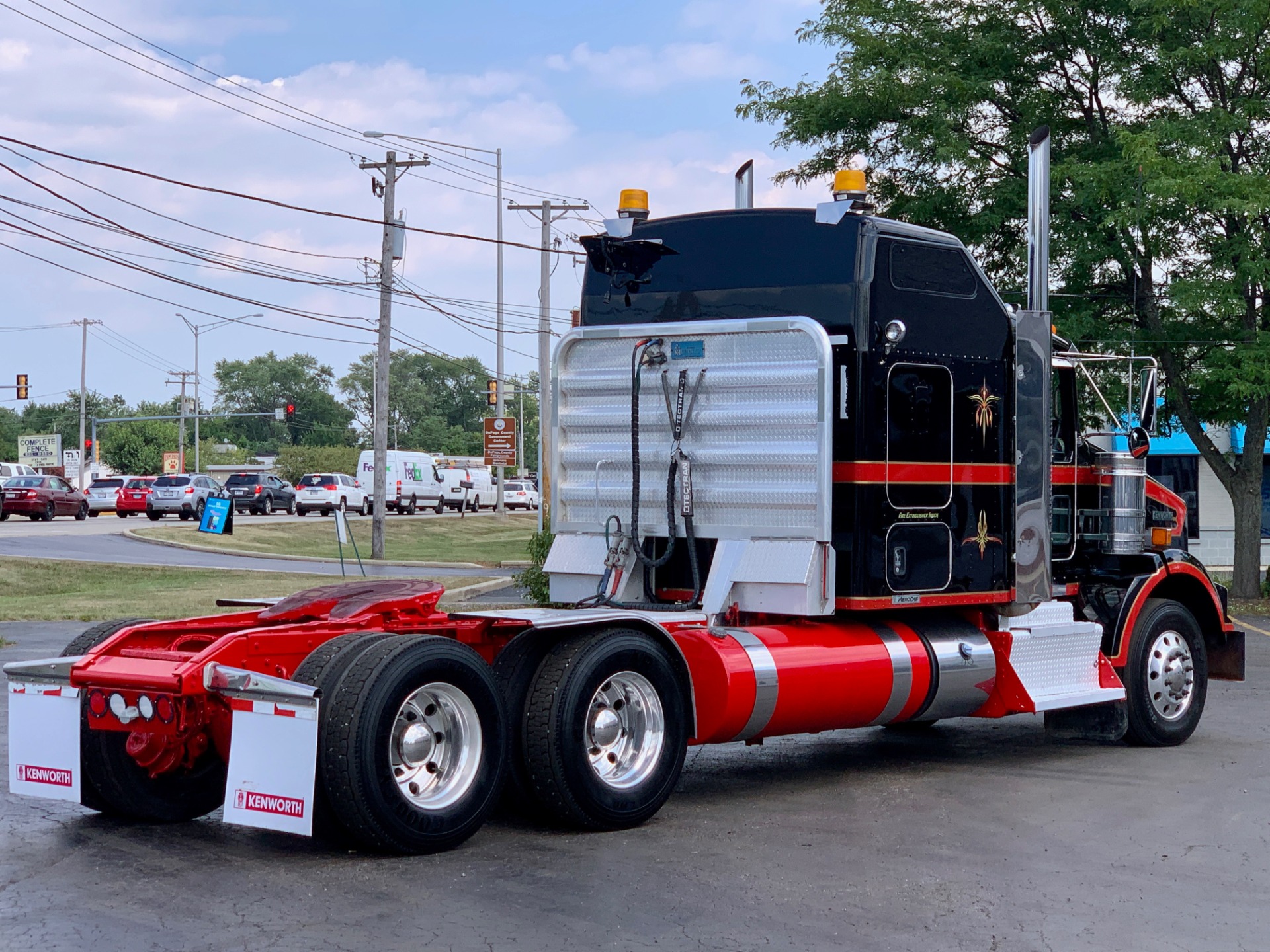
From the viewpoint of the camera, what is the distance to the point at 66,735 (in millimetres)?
6926

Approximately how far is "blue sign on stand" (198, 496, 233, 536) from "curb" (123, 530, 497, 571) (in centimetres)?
1480

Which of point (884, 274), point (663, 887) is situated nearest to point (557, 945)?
point (663, 887)

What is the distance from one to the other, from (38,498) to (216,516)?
115ft

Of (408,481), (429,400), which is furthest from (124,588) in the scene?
(429,400)

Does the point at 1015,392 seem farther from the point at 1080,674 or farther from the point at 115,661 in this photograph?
the point at 115,661

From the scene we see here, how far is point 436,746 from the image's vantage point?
695cm

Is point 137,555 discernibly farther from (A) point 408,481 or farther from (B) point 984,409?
(B) point 984,409

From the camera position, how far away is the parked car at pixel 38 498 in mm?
50938

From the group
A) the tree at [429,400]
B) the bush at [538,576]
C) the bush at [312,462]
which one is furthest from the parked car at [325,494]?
the tree at [429,400]

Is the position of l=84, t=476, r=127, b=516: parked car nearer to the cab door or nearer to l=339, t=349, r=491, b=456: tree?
the cab door

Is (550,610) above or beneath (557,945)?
above

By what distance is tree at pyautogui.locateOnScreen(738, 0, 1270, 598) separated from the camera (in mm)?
20750

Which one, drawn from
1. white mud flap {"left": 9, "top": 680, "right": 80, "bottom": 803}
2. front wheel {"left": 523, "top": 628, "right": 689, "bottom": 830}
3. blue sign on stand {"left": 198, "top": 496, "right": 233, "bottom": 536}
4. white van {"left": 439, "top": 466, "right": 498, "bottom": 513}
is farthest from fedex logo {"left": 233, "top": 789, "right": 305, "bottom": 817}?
white van {"left": 439, "top": 466, "right": 498, "bottom": 513}

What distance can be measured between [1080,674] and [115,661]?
616 centimetres
